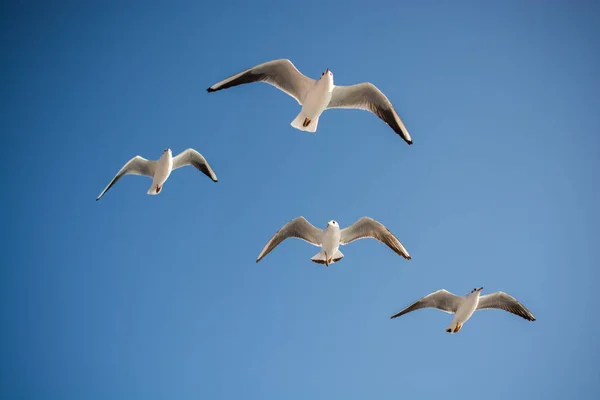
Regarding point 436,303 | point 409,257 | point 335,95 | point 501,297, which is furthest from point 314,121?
point 501,297

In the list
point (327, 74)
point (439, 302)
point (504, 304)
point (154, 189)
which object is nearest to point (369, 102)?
point (327, 74)

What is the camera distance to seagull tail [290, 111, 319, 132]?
11.0 m

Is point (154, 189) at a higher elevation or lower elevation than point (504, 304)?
higher

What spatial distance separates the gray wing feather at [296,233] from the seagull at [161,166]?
2617 millimetres

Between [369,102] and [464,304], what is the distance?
545cm

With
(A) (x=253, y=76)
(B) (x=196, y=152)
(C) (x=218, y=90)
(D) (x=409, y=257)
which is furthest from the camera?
(B) (x=196, y=152)

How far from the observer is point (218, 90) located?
1005 centimetres

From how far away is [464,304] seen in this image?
13555mm

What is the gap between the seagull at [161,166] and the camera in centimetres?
1437

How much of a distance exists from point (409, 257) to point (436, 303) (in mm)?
1531

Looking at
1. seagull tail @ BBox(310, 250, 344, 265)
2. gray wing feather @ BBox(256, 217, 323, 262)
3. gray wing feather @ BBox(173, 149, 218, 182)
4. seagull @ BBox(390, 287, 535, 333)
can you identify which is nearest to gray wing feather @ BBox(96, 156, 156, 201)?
gray wing feather @ BBox(173, 149, 218, 182)

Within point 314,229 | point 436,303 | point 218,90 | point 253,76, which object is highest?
point 253,76

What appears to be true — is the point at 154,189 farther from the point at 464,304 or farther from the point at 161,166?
the point at 464,304

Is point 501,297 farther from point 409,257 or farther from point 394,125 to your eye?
point 394,125
